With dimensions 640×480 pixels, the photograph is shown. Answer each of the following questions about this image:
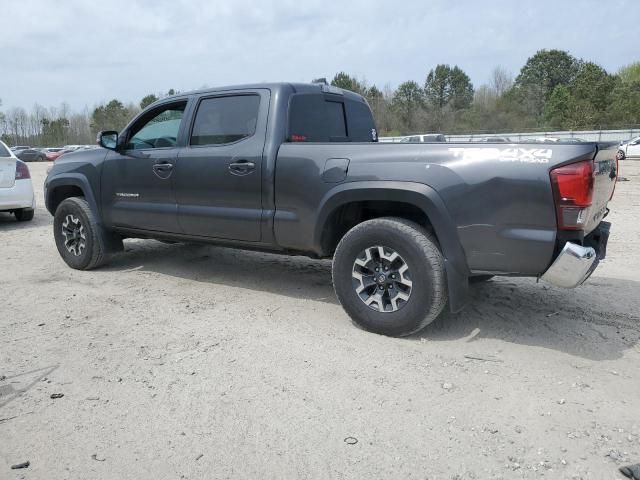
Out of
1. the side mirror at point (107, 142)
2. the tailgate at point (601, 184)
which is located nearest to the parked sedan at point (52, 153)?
the side mirror at point (107, 142)

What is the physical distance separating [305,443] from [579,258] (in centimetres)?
198

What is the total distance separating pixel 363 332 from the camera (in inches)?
165

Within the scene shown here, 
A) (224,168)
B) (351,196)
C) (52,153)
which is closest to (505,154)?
(351,196)

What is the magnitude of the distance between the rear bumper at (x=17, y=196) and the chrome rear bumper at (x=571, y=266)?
8867 millimetres

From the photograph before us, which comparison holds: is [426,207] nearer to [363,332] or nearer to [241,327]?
[363,332]

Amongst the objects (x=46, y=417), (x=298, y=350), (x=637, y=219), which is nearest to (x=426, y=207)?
(x=298, y=350)

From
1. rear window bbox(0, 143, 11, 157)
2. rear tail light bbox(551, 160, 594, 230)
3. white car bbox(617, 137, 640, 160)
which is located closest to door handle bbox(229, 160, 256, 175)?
rear tail light bbox(551, 160, 594, 230)

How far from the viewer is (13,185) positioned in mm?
9406

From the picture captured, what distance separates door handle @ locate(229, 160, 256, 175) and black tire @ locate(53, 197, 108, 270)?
2.13 m

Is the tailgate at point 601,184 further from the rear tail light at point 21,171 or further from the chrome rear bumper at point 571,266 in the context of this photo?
the rear tail light at point 21,171

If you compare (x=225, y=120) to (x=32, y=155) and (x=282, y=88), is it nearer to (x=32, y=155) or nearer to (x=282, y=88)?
(x=282, y=88)

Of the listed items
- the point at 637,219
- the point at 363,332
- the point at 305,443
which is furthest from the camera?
the point at 637,219

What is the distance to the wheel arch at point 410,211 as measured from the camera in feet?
12.3

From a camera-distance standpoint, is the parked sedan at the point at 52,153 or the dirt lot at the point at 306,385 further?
the parked sedan at the point at 52,153
